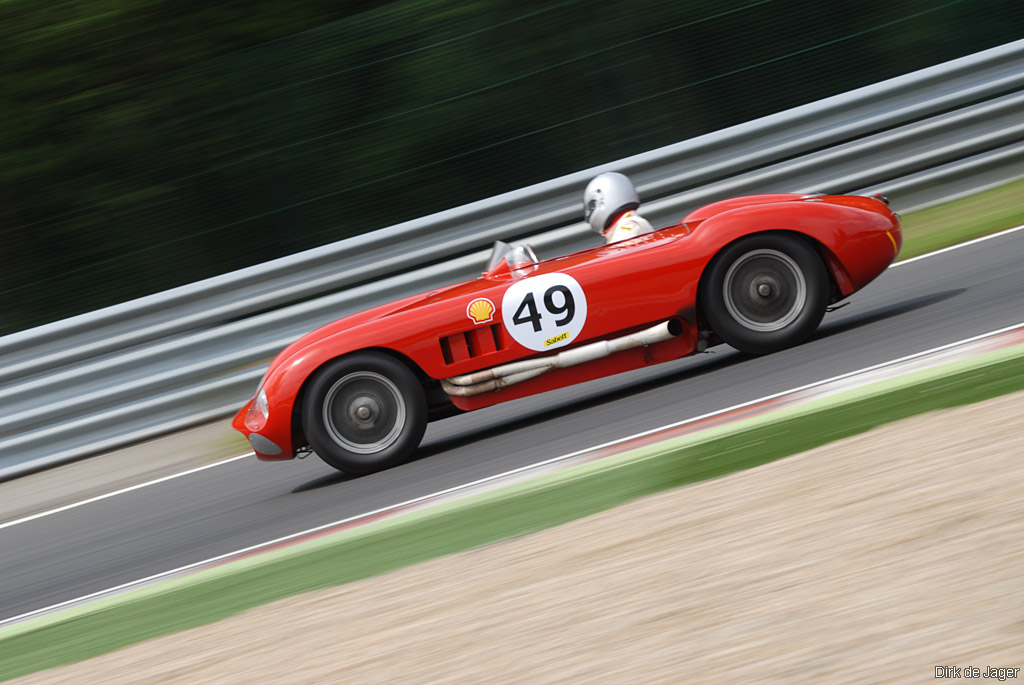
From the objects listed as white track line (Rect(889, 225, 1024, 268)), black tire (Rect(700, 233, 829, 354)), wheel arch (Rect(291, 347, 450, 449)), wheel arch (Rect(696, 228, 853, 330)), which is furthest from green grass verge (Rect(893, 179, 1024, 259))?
wheel arch (Rect(291, 347, 450, 449))

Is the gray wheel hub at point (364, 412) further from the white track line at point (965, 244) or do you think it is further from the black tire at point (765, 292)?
the white track line at point (965, 244)

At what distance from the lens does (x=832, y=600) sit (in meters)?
2.68

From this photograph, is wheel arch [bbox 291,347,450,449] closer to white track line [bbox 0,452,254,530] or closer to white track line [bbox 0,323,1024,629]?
white track line [bbox 0,323,1024,629]

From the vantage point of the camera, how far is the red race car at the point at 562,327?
18.6 feet

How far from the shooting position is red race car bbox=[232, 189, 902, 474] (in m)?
5.67

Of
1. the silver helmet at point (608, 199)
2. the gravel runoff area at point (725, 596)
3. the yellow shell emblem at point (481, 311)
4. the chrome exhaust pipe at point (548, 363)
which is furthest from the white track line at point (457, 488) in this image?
the silver helmet at point (608, 199)

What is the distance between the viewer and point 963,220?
870 cm

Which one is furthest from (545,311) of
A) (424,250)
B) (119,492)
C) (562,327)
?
(424,250)

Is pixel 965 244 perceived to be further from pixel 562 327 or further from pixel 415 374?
pixel 415 374

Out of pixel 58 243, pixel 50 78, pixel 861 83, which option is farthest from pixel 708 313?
pixel 50 78

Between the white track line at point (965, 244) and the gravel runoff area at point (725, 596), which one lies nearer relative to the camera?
the gravel runoff area at point (725, 596)

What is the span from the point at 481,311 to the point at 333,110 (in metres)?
3.91

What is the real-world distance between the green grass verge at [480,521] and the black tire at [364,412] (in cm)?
169

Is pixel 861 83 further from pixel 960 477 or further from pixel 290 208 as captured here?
pixel 960 477
